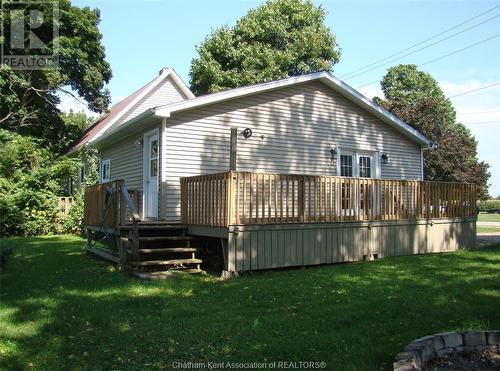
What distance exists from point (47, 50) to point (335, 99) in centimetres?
1643

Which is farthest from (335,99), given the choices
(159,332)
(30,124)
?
(30,124)

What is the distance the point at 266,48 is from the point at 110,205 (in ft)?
82.1

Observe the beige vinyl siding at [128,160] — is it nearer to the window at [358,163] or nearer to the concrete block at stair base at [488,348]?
the window at [358,163]

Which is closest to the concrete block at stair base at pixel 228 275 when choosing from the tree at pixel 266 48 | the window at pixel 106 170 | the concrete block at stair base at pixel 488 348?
the concrete block at stair base at pixel 488 348

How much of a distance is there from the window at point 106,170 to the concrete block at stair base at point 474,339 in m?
13.6

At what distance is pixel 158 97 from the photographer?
22031 millimetres

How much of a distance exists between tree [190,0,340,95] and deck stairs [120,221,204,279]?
74.7ft

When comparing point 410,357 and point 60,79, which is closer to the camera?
point 410,357

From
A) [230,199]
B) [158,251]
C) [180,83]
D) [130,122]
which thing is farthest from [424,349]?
[180,83]

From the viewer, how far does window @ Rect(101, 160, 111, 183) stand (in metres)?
15.9

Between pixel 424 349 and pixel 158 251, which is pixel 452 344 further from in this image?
pixel 158 251

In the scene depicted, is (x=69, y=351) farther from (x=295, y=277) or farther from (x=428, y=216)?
(x=428, y=216)

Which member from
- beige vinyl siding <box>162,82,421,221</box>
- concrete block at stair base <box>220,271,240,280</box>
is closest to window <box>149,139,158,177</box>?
beige vinyl siding <box>162,82,421,221</box>

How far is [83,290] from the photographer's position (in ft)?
23.4
